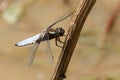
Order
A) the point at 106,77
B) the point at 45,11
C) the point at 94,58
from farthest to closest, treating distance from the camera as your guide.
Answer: the point at 45,11 < the point at 94,58 < the point at 106,77

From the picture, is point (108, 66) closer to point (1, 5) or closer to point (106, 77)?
point (106, 77)

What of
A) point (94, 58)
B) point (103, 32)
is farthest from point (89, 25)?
point (94, 58)

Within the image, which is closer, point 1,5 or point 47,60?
point 47,60

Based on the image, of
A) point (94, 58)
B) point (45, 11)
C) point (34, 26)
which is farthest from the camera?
point (45, 11)

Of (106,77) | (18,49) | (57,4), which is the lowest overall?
(106,77)

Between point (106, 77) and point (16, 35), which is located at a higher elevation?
point (16, 35)

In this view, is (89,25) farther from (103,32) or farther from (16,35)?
(16,35)

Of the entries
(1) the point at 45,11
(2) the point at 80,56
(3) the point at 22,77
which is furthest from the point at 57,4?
(3) the point at 22,77
